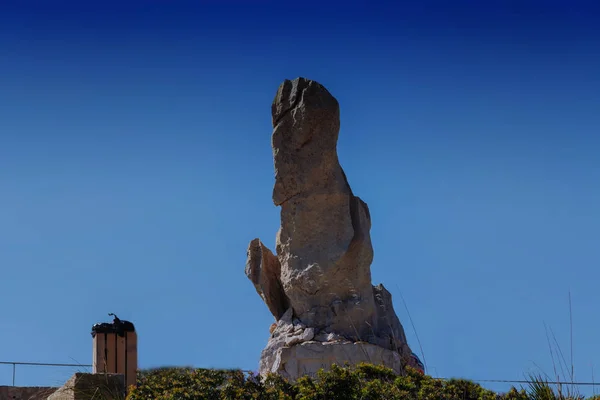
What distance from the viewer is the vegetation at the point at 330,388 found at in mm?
12797

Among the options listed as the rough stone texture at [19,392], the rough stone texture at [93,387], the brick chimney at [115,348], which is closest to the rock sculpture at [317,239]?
the rough stone texture at [19,392]

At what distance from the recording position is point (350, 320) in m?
23.2

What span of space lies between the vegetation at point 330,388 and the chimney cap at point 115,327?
0.91 m

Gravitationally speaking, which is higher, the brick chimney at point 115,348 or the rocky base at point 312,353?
the rocky base at point 312,353

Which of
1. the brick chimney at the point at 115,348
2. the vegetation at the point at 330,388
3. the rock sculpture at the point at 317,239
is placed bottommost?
the vegetation at the point at 330,388

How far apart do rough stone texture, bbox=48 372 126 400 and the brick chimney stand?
67 centimetres

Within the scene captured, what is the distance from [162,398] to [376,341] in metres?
11.2

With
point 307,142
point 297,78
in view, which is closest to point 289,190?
point 307,142

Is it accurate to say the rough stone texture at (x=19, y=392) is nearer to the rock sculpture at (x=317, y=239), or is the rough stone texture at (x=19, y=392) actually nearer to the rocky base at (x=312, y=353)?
the rocky base at (x=312, y=353)

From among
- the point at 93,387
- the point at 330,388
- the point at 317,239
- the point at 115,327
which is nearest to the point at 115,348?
the point at 115,327

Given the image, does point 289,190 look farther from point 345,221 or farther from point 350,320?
point 350,320

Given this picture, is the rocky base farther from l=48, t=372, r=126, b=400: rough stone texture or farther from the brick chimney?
l=48, t=372, r=126, b=400: rough stone texture

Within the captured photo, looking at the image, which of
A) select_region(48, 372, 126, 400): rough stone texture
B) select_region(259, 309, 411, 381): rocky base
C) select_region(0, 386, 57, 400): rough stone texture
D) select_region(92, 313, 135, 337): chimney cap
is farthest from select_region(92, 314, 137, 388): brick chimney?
select_region(259, 309, 411, 381): rocky base

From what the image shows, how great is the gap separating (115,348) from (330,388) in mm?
3135
